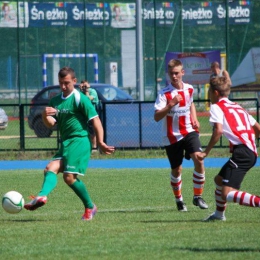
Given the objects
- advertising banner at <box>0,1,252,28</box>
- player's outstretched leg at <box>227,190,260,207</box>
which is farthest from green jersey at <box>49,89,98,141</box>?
advertising banner at <box>0,1,252,28</box>

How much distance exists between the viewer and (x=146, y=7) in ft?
120

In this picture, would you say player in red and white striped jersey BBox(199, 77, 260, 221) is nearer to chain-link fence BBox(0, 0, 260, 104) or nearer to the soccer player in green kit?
the soccer player in green kit

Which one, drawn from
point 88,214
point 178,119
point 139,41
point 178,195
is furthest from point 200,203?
point 139,41

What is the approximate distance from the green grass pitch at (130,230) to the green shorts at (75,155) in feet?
1.97

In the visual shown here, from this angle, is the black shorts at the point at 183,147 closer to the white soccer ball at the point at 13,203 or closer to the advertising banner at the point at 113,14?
the white soccer ball at the point at 13,203

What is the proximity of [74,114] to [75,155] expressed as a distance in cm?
47

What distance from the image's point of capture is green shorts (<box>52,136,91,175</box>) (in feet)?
31.6

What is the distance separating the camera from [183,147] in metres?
10.8

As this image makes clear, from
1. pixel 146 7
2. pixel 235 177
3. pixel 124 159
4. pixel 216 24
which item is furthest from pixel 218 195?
pixel 216 24

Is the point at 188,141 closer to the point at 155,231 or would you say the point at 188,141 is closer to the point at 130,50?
the point at 155,231

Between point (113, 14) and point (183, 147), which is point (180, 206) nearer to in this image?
point (183, 147)

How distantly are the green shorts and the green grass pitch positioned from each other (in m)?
0.60

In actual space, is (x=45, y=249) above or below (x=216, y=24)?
below

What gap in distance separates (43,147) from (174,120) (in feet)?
34.6
